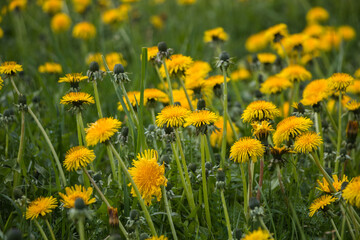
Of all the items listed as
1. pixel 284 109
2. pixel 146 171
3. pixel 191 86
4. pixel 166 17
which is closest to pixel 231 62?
pixel 191 86

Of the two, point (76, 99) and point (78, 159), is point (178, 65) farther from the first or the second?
point (78, 159)

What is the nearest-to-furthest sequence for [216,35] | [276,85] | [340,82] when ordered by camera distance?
[340,82], [276,85], [216,35]

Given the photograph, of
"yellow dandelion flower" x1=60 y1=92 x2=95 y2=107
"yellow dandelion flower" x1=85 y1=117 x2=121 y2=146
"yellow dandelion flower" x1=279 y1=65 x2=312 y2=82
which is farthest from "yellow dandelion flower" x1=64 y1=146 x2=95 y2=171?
"yellow dandelion flower" x1=279 y1=65 x2=312 y2=82

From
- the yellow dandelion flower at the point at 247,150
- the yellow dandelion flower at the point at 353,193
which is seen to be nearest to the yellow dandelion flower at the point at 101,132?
the yellow dandelion flower at the point at 247,150

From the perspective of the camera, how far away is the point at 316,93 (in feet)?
7.02

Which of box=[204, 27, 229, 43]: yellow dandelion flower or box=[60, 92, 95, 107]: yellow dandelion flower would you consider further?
box=[204, 27, 229, 43]: yellow dandelion flower

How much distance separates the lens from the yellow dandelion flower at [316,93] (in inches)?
81.0

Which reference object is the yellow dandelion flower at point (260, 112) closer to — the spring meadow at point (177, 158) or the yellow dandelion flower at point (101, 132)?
the spring meadow at point (177, 158)

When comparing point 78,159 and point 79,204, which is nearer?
point 79,204

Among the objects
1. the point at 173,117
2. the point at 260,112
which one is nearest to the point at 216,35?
the point at 260,112

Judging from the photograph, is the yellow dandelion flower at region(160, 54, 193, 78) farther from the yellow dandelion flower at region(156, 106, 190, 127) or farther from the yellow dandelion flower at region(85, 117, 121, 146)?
the yellow dandelion flower at region(85, 117, 121, 146)

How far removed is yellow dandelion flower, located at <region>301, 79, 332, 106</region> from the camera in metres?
2.06

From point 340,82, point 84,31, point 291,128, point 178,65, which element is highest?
point 84,31

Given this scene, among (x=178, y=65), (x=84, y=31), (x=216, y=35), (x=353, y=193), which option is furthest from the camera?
(x=84, y=31)
